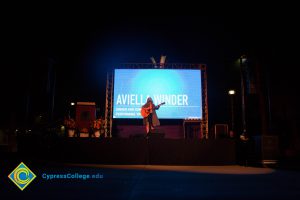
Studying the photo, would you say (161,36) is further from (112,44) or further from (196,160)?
(196,160)

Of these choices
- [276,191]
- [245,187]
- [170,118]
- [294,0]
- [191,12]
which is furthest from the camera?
[170,118]

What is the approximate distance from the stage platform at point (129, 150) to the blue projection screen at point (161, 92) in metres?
2.88

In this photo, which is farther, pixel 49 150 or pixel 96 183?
pixel 49 150

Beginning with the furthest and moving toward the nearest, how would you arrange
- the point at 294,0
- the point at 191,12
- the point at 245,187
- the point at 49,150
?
the point at 191,12 → the point at 294,0 → the point at 49,150 → the point at 245,187

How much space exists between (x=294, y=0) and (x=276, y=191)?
5619 mm

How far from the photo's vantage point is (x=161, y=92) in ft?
29.3

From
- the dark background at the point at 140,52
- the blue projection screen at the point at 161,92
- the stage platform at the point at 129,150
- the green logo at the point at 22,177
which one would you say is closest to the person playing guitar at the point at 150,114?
the stage platform at the point at 129,150

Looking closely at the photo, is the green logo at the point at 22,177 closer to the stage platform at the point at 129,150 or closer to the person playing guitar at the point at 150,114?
the stage platform at the point at 129,150

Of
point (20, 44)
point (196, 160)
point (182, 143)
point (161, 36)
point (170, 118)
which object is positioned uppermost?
point (161, 36)

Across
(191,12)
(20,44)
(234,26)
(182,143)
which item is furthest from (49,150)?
(234,26)

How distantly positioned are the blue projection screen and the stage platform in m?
2.88

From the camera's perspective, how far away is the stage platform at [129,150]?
575 cm

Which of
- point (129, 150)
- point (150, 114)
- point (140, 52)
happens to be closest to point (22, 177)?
point (129, 150)

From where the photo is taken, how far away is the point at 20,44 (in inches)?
300
